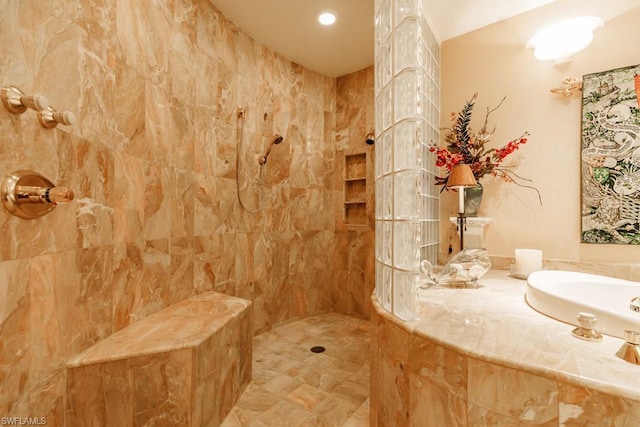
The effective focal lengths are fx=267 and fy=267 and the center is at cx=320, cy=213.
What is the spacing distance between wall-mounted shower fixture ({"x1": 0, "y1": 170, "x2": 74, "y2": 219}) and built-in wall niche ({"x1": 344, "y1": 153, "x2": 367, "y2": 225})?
2468mm

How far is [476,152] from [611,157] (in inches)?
28.9

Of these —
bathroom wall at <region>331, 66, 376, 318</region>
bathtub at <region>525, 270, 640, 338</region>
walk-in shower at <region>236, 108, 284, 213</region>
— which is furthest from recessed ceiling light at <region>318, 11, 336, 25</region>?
bathtub at <region>525, 270, 640, 338</region>

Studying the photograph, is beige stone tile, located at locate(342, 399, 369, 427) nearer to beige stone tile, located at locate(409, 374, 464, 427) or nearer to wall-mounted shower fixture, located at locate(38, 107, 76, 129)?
beige stone tile, located at locate(409, 374, 464, 427)

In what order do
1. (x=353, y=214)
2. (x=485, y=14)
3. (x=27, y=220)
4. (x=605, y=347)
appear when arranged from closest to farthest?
1. (x=605, y=347)
2. (x=27, y=220)
3. (x=485, y=14)
4. (x=353, y=214)

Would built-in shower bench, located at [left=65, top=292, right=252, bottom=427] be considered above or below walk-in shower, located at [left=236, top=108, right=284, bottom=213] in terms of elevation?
below

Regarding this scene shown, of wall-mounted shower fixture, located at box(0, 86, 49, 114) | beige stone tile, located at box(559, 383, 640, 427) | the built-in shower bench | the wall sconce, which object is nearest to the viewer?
beige stone tile, located at box(559, 383, 640, 427)

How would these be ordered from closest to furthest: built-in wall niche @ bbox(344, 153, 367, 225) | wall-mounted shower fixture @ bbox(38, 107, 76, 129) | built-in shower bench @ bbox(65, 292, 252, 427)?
wall-mounted shower fixture @ bbox(38, 107, 76, 129)
built-in shower bench @ bbox(65, 292, 252, 427)
built-in wall niche @ bbox(344, 153, 367, 225)

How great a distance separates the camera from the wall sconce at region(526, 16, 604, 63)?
163 centimetres

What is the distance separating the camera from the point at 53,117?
3.25ft

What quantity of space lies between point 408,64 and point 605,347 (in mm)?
1167

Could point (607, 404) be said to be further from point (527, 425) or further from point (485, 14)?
point (485, 14)

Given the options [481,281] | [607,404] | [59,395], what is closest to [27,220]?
[59,395]

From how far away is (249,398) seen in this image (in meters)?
1.60

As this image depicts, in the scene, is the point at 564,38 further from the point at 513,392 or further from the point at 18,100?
the point at 18,100
